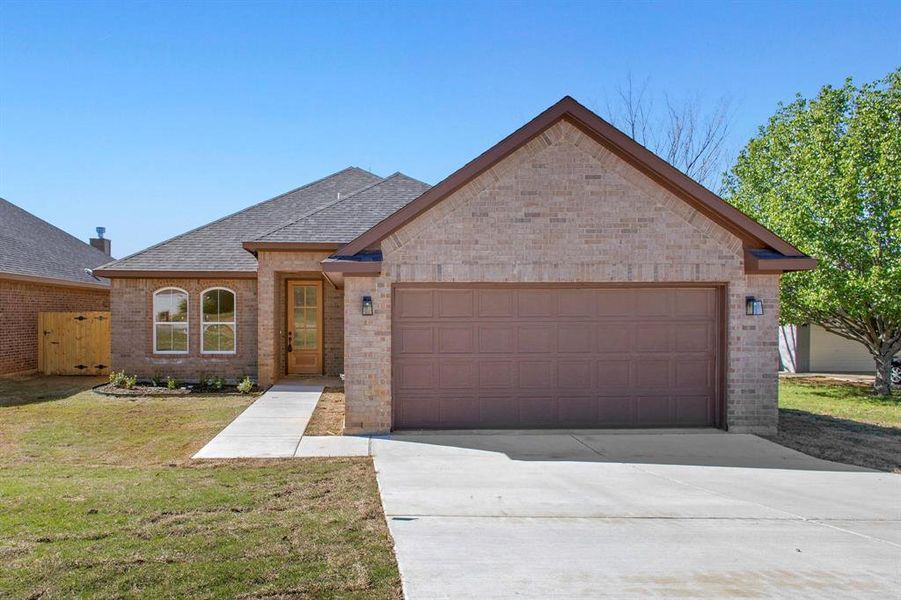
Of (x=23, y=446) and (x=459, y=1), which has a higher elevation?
(x=459, y=1)

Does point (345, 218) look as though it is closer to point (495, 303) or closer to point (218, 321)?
point (218, 321)

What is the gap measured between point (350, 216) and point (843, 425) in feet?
36.9

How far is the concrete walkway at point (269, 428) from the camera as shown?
8.65m

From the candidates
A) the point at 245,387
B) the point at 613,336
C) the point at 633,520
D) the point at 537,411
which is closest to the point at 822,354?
the point at 613,336

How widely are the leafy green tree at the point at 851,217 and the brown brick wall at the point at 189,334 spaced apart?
14016 millimetres

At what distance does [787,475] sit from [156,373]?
1411 centimetres

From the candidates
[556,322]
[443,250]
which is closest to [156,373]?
[443,250]

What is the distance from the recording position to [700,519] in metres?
5.91

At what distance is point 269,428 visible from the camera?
33.5 feet

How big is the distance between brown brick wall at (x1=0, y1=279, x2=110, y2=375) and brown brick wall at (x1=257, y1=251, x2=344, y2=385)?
791 centimetres

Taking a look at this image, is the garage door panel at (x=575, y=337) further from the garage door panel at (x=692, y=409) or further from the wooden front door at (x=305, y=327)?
the wooden front door at (x=305, y=327)

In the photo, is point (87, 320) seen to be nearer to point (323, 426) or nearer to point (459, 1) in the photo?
point (323, 426)

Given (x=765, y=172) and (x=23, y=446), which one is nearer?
(x=23, y=446)

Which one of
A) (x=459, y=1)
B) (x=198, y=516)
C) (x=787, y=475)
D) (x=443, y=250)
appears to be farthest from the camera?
(x=459, y=1)
